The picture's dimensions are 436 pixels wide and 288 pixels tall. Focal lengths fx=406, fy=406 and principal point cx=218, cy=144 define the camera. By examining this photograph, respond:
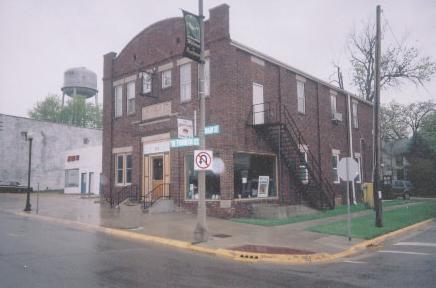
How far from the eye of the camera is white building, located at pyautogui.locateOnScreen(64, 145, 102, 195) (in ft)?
123

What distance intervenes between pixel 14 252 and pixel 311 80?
19.2 m

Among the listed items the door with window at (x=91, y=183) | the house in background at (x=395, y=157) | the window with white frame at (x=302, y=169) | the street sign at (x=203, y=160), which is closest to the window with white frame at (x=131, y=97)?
the window with white frame at (x=302, y=169)

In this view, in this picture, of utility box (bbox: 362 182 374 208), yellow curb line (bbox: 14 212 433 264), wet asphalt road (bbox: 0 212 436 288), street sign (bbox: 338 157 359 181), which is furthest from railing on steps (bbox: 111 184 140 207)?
utility box (bbox: 362 182 374 208)

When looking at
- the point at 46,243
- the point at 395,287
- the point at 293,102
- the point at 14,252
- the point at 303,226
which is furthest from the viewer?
the point at 293,102

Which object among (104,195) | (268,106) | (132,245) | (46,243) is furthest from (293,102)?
(46,243)

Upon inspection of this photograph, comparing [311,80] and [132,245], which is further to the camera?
[311,80]

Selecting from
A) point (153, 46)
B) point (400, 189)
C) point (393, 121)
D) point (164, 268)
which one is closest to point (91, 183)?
point (153, 46)

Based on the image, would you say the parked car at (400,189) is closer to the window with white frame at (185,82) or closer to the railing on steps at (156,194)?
the railing on steps at (156,194)

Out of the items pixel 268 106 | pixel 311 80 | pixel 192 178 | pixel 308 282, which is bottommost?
pixel 308 282

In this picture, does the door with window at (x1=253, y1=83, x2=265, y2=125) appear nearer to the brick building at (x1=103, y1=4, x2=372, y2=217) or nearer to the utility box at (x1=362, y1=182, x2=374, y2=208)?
the brick building at (x1=103, y1=4, x2=372, y2=217)

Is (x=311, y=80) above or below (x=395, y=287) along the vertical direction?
above

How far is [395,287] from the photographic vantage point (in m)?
7.10

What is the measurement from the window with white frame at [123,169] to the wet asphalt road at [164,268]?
1074cm

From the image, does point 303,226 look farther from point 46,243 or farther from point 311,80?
point 311,80
